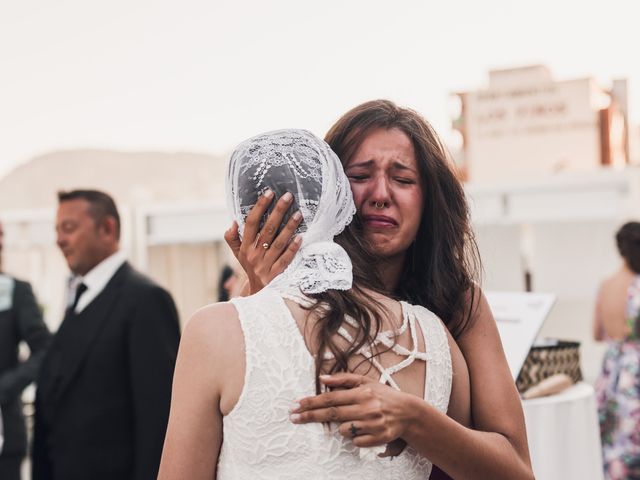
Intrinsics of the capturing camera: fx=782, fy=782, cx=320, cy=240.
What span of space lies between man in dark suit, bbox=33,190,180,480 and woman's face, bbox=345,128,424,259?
4.96ft

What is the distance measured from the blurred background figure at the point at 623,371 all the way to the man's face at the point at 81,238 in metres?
3.30

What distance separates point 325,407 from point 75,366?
1912mm

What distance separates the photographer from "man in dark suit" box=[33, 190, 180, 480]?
2898 millimetres

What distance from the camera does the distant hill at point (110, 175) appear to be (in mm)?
63125

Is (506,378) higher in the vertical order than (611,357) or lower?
higher

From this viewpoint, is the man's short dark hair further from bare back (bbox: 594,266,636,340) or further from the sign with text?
bare back (bbox: 594,266,636,340)

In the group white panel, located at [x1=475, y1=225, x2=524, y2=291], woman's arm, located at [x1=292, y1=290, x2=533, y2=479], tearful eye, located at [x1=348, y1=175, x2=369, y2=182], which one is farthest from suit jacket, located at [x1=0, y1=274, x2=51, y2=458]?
white panel, located at [x1=475, y1=225, x2=524, y2=291]

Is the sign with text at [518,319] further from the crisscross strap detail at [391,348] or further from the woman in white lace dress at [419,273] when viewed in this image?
the crisscross strap detail at [391,348]

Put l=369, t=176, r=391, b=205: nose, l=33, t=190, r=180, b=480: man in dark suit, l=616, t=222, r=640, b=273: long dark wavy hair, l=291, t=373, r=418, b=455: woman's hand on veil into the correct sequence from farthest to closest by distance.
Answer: l=616, t=222, r=640, b=273: long dark wavy hair → l=33, t=190, r=180, b=480: man in dark suit → l=369, t=176, r=391, b=205: nose → l=291, t=373, r=418, b=455: woman's hand on veil

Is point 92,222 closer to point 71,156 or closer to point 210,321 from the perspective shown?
point 210,321

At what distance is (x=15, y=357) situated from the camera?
12.6ft

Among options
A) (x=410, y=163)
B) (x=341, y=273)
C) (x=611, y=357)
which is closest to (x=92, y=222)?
(x=410, y=163)

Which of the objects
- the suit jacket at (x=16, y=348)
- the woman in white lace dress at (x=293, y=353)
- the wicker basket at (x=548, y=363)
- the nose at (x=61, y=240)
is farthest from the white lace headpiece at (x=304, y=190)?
the suit jacket at (x=16, y=348)

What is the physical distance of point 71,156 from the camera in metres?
68.3
